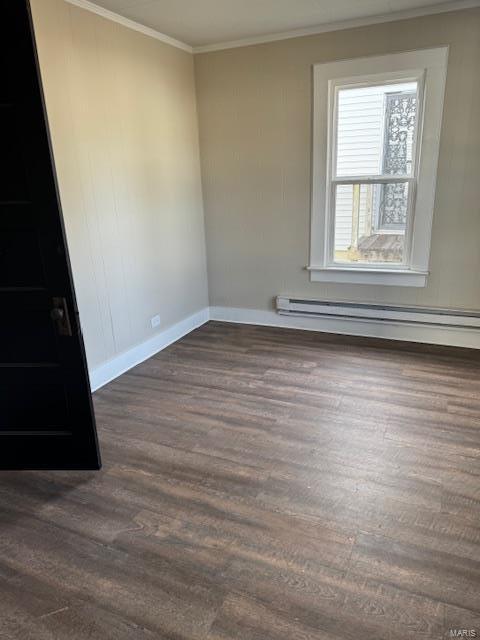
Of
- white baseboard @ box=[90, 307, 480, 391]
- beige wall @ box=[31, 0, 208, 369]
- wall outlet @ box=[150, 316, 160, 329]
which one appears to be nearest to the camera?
beige wall @ box=[31, 0, 208, 369]

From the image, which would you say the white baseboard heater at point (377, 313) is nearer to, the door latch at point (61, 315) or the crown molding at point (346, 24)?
the crown molding at point (346, 24)

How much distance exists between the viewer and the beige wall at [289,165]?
11.4 ft

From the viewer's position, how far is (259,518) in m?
2.04

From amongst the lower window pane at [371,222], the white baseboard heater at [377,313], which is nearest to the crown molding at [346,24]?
the lower window pane at [371,222]

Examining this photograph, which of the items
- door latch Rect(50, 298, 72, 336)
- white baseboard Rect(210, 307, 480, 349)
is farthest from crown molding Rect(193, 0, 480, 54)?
door latch Rect(50, 298, 72, 336)

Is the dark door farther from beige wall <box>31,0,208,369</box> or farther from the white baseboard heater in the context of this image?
the white baseboard heater

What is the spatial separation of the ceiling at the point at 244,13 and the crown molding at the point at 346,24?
21 mm

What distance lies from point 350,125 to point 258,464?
3029 mm

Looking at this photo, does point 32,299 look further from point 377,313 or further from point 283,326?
point 377,313

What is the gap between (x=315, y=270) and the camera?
14.2 feet

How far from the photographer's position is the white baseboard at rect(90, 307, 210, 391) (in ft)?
11.3

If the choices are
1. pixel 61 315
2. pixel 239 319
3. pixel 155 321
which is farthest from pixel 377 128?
pixel 61 315

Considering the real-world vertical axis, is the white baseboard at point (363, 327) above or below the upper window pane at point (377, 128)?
below

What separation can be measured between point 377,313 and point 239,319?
1482 millimetres
